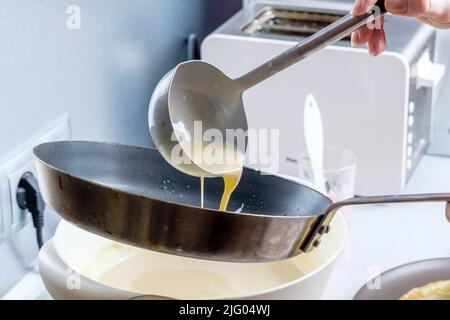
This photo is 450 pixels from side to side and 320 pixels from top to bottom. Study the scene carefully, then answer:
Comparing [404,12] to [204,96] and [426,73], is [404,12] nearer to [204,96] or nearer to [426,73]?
[204,96]

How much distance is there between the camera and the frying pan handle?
77 centimetres

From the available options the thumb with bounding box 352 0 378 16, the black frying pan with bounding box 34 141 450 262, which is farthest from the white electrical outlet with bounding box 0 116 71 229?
the thumb with bounding box 352 0 378 16

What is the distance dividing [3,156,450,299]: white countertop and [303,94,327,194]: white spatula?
0.31 ft

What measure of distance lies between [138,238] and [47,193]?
0.34 ft

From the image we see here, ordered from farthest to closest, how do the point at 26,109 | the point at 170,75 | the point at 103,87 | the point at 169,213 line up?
the point at 103,87 → the point at 26,109 → the point at 170,75 → the point at 169,213

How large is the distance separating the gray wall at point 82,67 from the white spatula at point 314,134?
0.28m

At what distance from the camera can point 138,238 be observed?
2.59 ft

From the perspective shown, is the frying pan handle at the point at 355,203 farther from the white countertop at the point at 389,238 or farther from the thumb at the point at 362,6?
the white countertop at the point at 389,238

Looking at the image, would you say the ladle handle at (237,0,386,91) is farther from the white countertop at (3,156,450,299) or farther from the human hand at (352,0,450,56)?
the white countertop at (3,156,450,299)

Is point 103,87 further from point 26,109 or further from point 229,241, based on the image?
point 229,241

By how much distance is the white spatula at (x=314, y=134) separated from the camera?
47.4 inches

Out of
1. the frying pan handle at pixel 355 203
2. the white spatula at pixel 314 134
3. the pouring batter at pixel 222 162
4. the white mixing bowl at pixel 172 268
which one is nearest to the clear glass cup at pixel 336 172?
the white spatula at pixel 314 134

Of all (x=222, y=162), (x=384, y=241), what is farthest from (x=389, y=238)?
(x=222, y=162)
